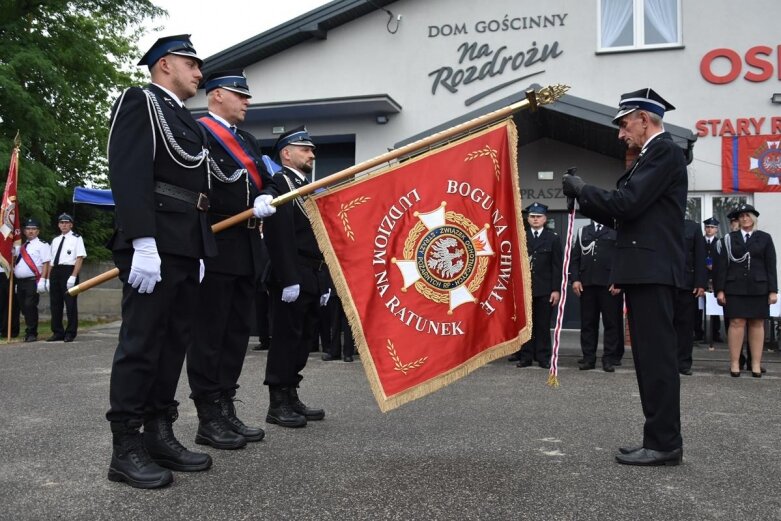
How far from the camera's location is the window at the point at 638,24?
12062 millimetres

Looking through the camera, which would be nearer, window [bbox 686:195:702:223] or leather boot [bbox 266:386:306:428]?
leather boot [bbox 266:386:306:428]

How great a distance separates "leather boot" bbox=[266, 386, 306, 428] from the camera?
4.56 metres

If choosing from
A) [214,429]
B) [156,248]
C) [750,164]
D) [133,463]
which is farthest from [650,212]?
[750,164]

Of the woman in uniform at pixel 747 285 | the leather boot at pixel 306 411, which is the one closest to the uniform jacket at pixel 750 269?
the woman in uniform at pixel 747 285

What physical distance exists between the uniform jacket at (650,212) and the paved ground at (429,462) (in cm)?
108

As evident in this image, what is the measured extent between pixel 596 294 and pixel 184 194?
6.30 metres

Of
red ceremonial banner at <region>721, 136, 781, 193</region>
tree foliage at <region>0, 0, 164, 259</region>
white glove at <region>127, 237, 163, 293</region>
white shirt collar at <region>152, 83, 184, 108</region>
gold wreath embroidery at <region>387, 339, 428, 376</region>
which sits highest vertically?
tree foliage at <region>0, 0, 164, 259</region>

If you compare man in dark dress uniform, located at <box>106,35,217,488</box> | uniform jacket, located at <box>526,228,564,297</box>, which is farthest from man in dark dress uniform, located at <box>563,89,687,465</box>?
uniform jacket, located at <box>526,228,564,297</box>

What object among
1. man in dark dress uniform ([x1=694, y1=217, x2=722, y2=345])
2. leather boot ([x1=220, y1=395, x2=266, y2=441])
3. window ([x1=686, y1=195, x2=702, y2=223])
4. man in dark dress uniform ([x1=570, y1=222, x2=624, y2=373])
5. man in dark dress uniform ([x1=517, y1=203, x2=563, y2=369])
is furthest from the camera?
window ([x1=686, y1=195, x2=702, y2=223])

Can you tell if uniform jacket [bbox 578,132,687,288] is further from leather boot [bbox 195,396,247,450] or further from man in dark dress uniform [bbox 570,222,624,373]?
man in dark dress uniform [bbox 570,222,624,373]

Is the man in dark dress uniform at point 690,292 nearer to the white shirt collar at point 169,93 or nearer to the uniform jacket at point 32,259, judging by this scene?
the white shirt collar at point 169,93

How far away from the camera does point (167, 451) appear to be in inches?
138

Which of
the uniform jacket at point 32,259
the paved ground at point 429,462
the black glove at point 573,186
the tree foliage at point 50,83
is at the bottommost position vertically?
the paved ground at point 429,462

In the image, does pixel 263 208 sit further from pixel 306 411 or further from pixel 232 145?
pixel 306 411
